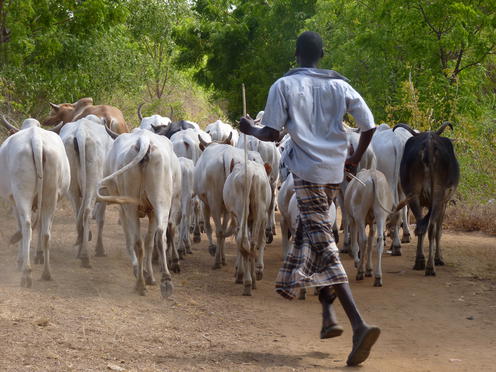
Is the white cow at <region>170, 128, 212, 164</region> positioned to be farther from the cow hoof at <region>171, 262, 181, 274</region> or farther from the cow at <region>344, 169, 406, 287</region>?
the cow at <region>344, 169, 406, 287</region>

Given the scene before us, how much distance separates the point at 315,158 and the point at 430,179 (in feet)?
16.9

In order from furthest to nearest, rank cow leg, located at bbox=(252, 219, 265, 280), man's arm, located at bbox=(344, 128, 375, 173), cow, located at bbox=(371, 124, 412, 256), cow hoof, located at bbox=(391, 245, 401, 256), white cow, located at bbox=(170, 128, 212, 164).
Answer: white cow, located at bbox=(170, 128, 212, 164)
cow, located at bbox=(371, 124, 412, 256)
cow hoof, located at bbox=(391, 245, 401, 256)
cow leg, located at bbox=(252, 219, 265, 280)
man's arm, located at bbox=(344, 128, 375, 173)

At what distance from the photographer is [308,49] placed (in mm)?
6309

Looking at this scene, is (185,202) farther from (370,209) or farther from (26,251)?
(26,251)

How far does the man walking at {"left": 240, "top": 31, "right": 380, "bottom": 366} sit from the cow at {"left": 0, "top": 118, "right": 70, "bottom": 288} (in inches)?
123

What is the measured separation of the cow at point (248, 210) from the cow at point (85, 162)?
1.67 metres

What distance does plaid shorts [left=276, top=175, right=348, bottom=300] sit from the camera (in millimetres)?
5992

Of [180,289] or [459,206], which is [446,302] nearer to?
[180,289]

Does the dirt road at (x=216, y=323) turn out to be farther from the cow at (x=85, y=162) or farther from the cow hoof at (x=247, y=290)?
the cow at (x=85, y=162)

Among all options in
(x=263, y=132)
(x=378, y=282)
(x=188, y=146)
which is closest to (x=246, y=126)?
(x=263, y=132)

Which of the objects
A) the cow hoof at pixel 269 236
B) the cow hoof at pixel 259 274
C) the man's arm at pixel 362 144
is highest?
the man's arm at pixel 362 144

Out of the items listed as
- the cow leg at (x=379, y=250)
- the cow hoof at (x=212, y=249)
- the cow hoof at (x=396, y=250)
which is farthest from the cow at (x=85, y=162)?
the cow hoof at (x=396, y=250)

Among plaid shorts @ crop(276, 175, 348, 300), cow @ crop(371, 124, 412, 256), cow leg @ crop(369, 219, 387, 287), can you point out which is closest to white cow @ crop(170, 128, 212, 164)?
cow @ crop(371, 124, 412, 256)

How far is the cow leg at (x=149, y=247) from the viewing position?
8758 millimetres
